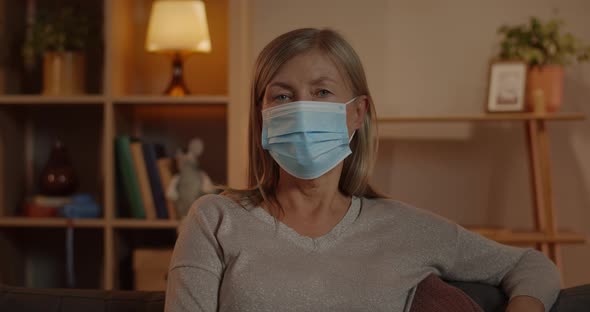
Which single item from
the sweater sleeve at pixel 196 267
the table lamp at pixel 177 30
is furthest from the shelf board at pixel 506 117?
the sweater sleeve at pixel 196 267

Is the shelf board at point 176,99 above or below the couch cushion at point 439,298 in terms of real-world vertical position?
above

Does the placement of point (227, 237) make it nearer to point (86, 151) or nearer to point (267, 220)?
point (267, 220)

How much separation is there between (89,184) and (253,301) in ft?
6.75

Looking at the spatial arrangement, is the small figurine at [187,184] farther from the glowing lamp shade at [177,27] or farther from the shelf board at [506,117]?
the shelf board at [506,117]

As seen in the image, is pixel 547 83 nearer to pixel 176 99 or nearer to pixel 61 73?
pixel 176 99

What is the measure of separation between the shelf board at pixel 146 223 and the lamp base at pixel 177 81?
0.47 meters

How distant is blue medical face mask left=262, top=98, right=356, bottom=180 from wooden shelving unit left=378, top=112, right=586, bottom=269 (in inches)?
49.2

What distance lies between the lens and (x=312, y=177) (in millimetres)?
1440

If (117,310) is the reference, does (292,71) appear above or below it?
above

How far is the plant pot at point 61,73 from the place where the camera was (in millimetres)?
2875

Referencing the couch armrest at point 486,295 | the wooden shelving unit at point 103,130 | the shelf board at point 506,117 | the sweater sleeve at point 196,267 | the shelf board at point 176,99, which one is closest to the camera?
the sweater sleeve at point 196,267

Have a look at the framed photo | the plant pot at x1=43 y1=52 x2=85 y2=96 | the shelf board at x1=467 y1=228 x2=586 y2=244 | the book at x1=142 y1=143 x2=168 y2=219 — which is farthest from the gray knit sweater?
the plant pot at x1=43 y1=52 x2=85 y2=96

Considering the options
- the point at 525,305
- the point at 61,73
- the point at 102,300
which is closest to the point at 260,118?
the point at 102,300

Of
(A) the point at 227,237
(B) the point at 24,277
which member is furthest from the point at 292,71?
(B) the point at 24,277
